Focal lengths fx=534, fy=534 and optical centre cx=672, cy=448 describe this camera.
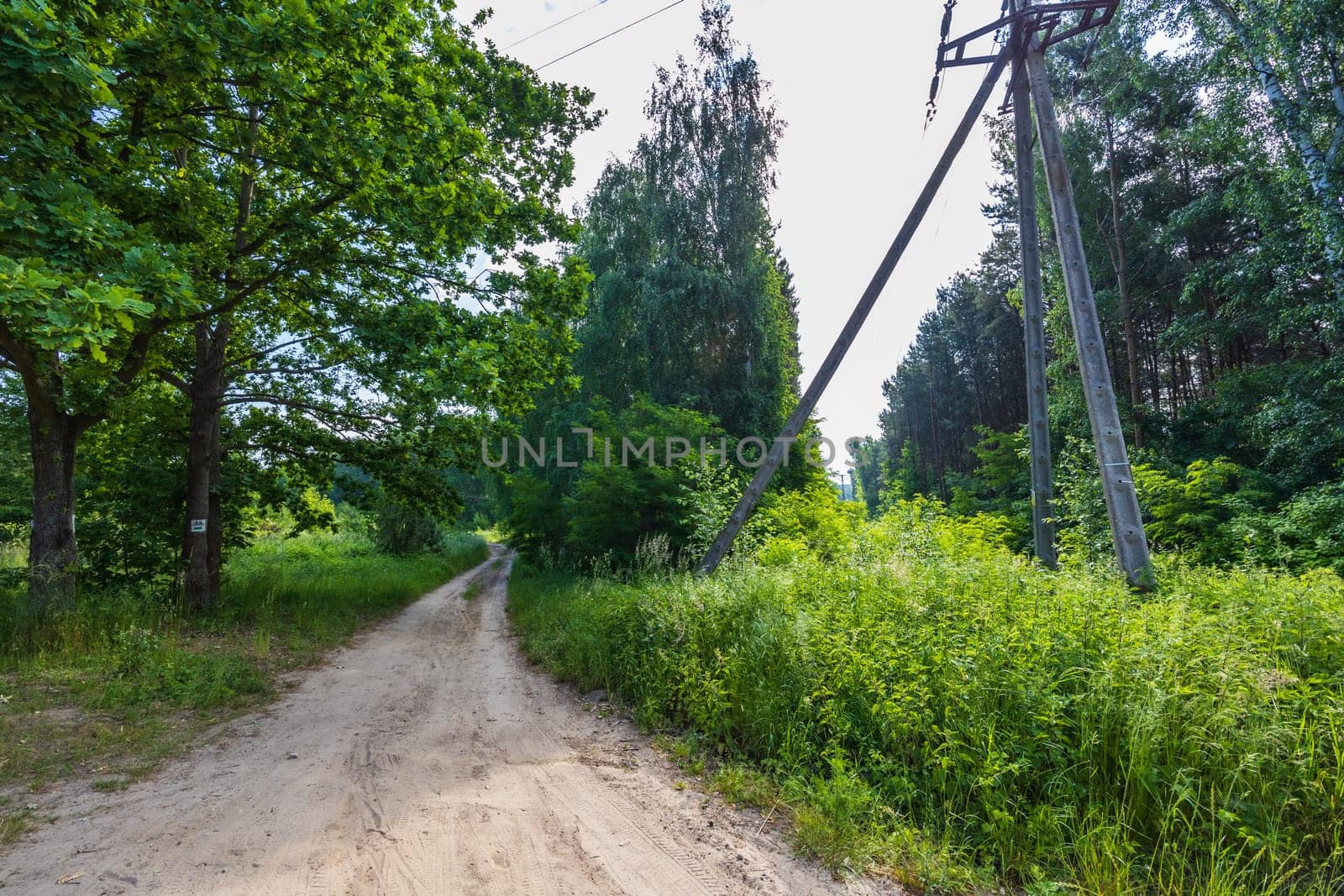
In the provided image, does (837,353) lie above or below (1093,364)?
above

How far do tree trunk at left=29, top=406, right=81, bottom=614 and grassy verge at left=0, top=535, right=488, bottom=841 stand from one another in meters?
0.52

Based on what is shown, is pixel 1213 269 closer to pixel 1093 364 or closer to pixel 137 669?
pixel 1093 364

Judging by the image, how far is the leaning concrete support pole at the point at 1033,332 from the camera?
307 inches

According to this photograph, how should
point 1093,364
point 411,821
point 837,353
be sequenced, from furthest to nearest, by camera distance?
point 837,353
point 1093,364
point 411,821

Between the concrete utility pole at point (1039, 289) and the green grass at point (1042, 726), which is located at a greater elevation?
the concrete utility pole at point (1039, 289)

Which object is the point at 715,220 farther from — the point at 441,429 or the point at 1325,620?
the point at 1325,620

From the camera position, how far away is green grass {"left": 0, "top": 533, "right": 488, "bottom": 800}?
4.12 metres

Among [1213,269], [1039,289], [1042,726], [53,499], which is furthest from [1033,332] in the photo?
[53,499]

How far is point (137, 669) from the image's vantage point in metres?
5.86

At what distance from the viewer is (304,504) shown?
1088cm

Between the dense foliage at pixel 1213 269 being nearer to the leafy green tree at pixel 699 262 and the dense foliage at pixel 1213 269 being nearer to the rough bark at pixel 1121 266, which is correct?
the rough bark at pixel 1121 266

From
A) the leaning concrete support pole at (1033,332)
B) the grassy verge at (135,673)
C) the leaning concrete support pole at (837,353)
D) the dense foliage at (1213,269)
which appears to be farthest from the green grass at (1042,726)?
the grassy verge at (135,673)

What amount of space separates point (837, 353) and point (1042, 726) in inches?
237

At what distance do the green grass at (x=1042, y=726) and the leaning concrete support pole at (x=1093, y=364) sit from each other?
1.62ft
